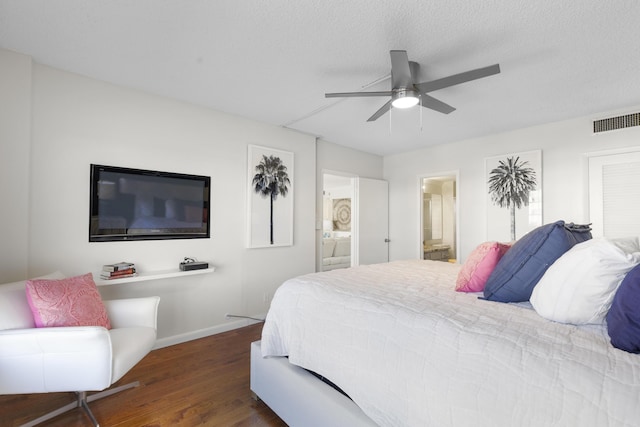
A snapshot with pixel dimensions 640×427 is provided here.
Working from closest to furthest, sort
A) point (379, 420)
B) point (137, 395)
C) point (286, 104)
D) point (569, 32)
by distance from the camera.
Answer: point (379, 420)
point (569, 32)
point (137, 395)
point (286, 104)

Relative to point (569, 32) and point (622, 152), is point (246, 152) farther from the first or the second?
point (622, 152)

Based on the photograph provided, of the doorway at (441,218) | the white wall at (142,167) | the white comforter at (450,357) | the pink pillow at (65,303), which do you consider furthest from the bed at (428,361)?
the doorway at (441,218)

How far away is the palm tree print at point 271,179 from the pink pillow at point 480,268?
2.44 meters

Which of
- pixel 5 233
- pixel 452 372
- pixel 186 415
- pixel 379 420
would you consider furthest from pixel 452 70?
pixel 5 233

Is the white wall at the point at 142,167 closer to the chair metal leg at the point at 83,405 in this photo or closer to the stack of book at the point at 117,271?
the stack of book at the point at 117,271

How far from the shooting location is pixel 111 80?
2.63 metres

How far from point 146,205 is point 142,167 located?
36 cm

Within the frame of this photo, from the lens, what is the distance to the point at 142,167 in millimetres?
2832

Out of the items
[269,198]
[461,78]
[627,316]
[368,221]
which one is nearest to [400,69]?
[461,78]

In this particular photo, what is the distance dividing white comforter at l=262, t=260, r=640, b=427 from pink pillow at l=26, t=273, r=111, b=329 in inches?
44.8

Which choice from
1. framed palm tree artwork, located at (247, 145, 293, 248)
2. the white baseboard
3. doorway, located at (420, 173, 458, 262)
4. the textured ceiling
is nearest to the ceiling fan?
the textured ceiling

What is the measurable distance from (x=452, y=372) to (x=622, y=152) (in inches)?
143

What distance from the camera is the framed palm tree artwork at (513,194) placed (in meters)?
3.73

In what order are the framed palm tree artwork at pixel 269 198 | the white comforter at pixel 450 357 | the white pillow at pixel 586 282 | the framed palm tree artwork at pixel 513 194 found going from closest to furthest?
the white comforter at pixel 450 357, the white pillow at pixel 586 282, the framed palm tree artwork at pixel 269 198, the framed palm tree artwork at pixel 513 194
